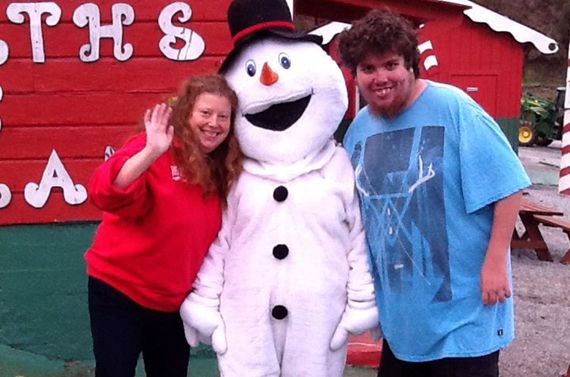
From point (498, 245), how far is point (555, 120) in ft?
61.1


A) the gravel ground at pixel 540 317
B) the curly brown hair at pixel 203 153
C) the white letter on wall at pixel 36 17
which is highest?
the white letter on wall at pixel 36 17

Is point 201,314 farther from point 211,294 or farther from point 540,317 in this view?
point 540,317

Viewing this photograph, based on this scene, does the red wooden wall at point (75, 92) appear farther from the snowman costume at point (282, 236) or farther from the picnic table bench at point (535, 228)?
the picnic table bench at point (535, 228)

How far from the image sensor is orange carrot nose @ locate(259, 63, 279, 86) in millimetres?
2754

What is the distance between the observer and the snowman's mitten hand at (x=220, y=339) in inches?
111

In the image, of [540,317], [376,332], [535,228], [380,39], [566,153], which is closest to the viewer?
[380,39]

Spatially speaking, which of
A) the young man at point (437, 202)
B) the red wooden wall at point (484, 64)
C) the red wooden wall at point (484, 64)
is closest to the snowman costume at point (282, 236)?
the young man at point (437, 202)

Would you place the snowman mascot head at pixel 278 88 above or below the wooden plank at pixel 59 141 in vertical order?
above

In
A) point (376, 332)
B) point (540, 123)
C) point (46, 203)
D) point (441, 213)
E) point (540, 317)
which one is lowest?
point (540, 317)

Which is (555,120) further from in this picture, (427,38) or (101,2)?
(101,2)

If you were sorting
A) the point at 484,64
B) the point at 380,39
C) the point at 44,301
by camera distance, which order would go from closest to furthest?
the point at 380,39 → the point at 44,301 → the point at 484,64

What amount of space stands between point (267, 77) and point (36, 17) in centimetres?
190

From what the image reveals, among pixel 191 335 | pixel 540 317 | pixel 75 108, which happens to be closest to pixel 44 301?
pixel 75 108

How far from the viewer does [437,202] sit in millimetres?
2518
